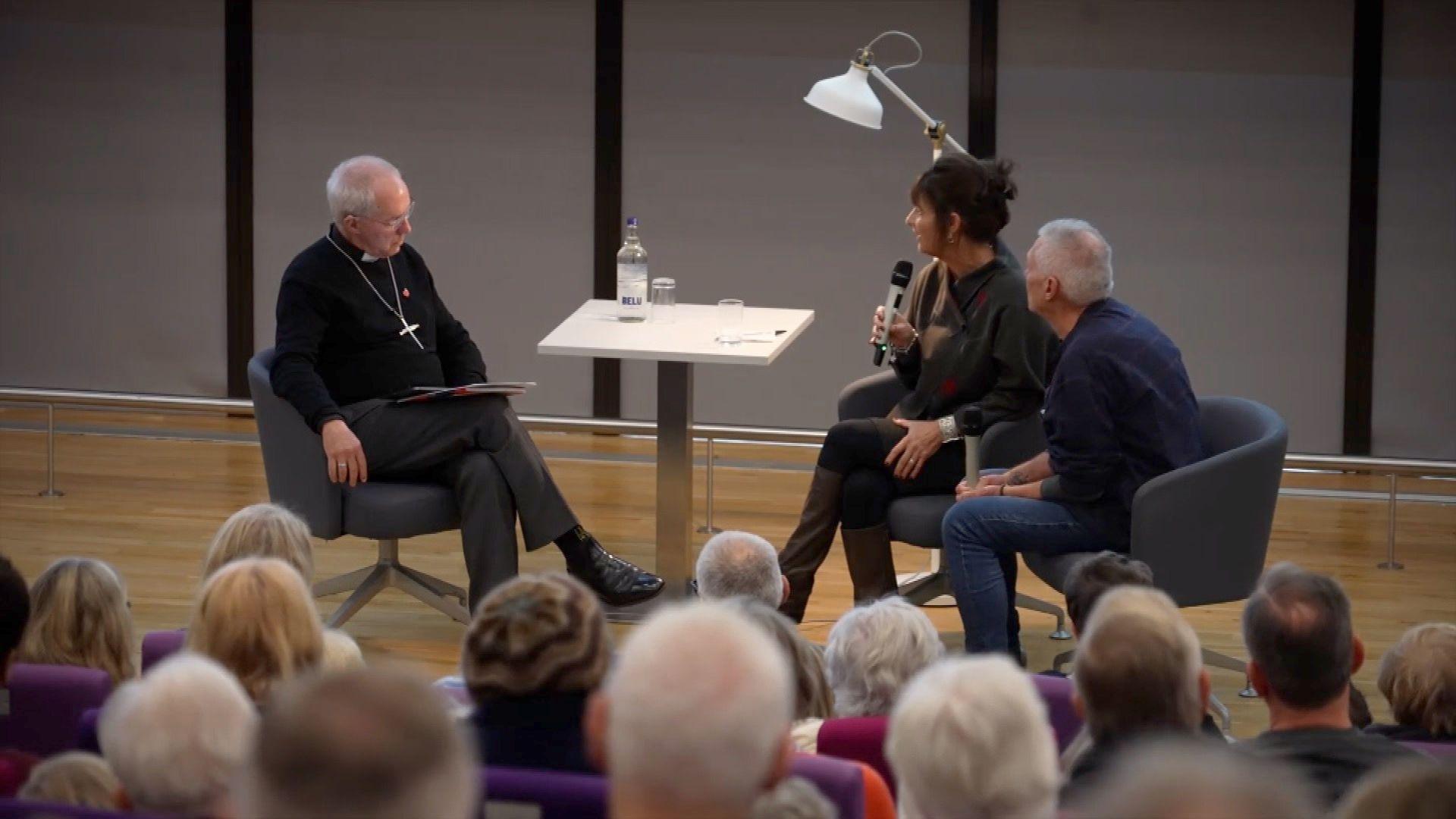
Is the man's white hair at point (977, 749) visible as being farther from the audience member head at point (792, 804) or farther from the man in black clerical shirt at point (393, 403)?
the man in black clerical shirt at point (393, 403)

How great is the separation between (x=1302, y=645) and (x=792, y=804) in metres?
1.05

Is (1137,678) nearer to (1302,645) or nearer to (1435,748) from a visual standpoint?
(1302,645)

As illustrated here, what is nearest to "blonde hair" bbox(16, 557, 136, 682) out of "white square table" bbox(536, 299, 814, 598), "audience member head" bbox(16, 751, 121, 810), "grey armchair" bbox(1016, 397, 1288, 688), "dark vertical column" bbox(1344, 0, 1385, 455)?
"audience member head" bbox(16, 751, 121, 810)

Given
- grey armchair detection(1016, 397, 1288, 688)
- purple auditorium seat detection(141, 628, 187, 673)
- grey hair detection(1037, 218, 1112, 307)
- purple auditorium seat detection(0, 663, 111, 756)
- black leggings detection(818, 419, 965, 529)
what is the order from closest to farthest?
purple auditorium seat detection(0, 663, 111, 756) < purple auditorium seat detection(141, 628, 187, 673) < grey armchair detection(1016, 397, 1288, 688) < grey hair detection(1037, 218, 1112, 307) < black leggings detection(818, 419, 965, 529)

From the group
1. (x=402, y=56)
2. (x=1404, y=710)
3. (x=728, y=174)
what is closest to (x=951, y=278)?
(x=1404, y=710)

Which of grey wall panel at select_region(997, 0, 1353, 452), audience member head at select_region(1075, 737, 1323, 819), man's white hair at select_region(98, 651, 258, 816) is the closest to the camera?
audience member head at select_region(1075, 737, 1323, 819)

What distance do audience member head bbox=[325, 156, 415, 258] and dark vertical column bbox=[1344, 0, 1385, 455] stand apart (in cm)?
382

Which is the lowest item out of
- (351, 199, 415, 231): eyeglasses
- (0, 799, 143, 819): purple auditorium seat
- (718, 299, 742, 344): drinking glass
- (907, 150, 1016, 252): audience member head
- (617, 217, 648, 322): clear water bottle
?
(0, 799, 143, 819): purple auditorium seat

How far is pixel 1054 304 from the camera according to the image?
433cm

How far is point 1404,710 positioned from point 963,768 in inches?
51.9

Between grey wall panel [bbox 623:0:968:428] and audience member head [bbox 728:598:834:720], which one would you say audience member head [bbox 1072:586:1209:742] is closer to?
audience member head [bbox 728:598:834:720]

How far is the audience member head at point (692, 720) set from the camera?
1653 millimetres

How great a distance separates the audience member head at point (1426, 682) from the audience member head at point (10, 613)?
7.23 ft

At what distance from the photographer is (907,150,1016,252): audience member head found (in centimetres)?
476
